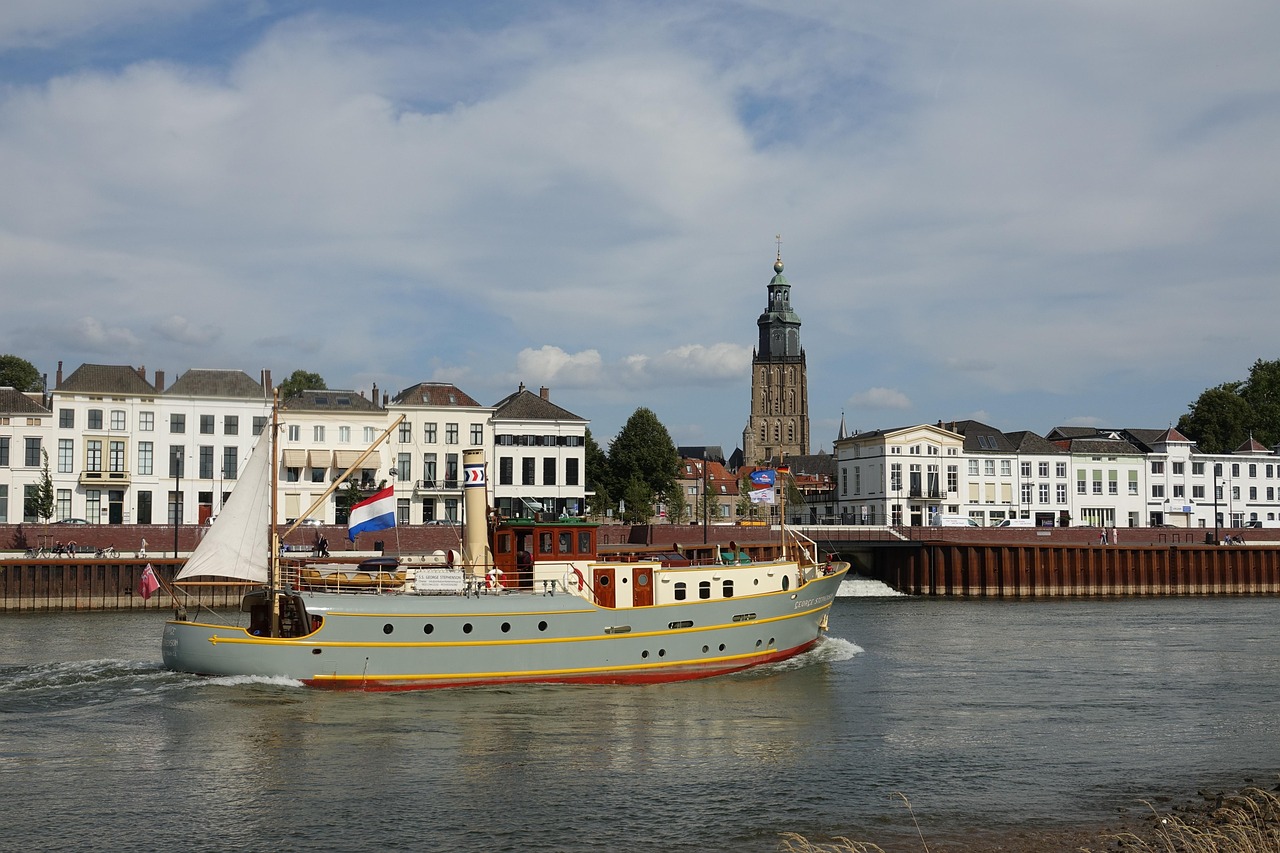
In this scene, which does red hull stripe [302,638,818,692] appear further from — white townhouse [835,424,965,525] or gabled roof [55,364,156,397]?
white townhouse [835,424,965,525]

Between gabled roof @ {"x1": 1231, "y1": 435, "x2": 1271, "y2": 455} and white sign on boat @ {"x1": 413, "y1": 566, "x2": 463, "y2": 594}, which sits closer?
white sign on boat @ {"x1": 413, "y1": 566, "x2": 463, "y2": 594}

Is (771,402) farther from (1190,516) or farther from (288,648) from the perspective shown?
(288,648)

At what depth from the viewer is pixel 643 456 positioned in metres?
107

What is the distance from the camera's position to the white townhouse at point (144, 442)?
258 ft

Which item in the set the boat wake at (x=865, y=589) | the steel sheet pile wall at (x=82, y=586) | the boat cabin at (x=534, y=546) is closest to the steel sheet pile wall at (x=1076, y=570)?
the boat wake at (x=865, y=589)

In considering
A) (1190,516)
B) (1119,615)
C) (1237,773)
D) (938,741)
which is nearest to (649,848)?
(938,741)

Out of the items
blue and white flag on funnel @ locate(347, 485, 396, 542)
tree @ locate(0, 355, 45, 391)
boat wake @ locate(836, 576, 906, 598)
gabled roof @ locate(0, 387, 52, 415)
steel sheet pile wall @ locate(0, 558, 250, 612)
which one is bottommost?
boat wake @ locate(836, 576, 906, 598)

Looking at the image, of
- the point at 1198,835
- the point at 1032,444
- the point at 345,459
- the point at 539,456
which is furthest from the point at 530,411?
the point at 1198,835

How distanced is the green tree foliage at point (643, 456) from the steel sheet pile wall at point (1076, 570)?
99.4 ft

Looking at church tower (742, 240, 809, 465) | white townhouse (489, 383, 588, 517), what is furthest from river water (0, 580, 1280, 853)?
church tower (742, 240, 809, 465)

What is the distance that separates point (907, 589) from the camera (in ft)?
255

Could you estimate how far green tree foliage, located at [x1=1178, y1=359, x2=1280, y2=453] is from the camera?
127m

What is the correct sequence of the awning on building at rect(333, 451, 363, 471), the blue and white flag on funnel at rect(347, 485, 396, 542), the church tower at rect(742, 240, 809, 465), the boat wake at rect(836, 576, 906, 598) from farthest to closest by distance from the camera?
the church tower at rect(742, 240, 809, 465)
the awning on building at rect(333, 451, 363, 471)
the boat wake at rect(836, 576, 906, 598)
the blue and white flag on funnel at rect(347, 485, 396, 542)

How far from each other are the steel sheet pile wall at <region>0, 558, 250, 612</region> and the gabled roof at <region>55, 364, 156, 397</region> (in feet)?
61.9
